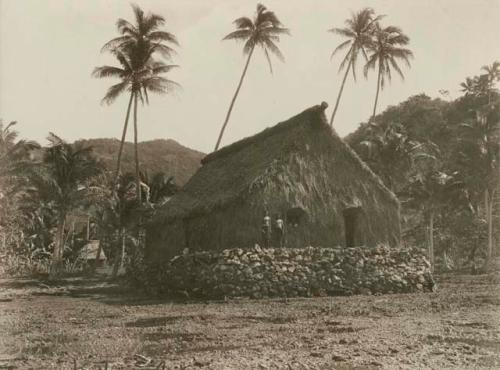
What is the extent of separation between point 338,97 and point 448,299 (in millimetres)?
18920

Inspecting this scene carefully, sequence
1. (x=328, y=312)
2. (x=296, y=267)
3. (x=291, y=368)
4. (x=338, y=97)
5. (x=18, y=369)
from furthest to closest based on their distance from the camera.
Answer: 1. (x=338, y=97)
2. (x=296, y=267)
3. (x=328, y=312)
4. (x=18, y=369)
5. (x=291, y=368)

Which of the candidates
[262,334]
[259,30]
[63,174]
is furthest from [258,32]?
[262,334]

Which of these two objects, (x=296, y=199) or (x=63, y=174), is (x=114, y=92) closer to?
(x=63, y=174)

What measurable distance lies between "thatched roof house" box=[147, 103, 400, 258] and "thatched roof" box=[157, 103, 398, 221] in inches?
1.2

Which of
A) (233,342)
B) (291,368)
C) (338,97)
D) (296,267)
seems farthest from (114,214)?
(291,368)

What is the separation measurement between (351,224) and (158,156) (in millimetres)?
46842

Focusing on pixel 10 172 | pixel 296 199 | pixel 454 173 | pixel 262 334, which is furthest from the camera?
pixel 454 173

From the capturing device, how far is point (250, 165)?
17719 mm

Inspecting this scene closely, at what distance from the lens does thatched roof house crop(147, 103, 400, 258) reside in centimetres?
1563

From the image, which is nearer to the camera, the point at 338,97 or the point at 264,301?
the point at 264,301

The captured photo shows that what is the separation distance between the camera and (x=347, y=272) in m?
14.8

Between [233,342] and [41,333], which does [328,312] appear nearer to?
[233,342]

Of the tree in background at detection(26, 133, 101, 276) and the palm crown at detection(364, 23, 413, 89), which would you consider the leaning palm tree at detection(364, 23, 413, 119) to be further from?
the tree in background at detection(26, 133, 101, 276)

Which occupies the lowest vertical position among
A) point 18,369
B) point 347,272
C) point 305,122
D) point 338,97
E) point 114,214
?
point 18,369
